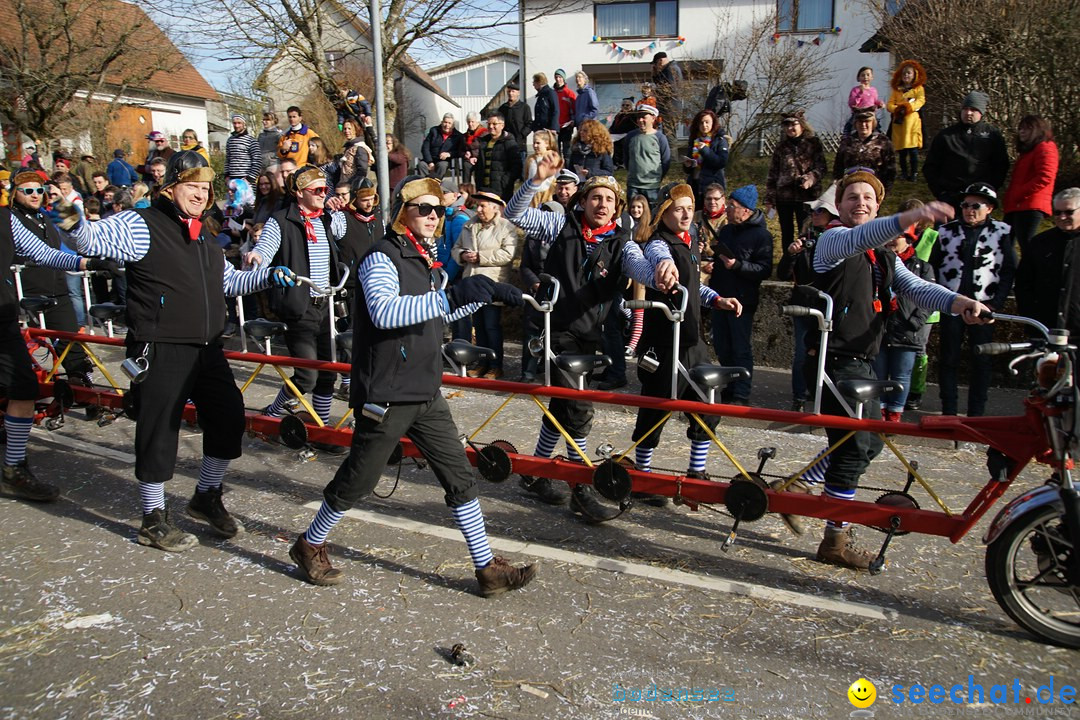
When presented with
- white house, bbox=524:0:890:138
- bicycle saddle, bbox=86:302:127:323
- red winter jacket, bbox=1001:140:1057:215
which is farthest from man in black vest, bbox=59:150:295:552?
white house, bbox=524:0:890:138

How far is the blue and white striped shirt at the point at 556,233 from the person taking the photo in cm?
500

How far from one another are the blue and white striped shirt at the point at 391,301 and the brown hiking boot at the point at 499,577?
1274 mm

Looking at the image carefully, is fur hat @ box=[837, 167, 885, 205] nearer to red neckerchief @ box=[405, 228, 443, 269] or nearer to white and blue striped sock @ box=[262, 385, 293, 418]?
red neckerchief @ box=[405, 228, 443, 269]

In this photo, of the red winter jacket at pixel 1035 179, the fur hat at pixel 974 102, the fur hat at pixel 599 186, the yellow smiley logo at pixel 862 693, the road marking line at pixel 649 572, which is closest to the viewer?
the yellow smiley logo at pixel 862 693

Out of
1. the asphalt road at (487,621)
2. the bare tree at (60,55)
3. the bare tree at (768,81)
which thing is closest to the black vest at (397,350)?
the asphalt road at (487,621)

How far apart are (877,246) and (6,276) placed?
17.8 ft

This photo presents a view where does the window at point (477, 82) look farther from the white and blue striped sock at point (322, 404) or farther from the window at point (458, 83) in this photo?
the white and blue striped sock at point (322, 404)

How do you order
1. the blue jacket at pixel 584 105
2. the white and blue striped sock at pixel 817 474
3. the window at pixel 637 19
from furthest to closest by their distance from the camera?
the window at pixel 637 19, the blue jacket at pixel 584 105, the white and blue striped sock at pixel 817 474

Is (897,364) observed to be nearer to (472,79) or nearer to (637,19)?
(637,19)

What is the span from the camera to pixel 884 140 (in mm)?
9555

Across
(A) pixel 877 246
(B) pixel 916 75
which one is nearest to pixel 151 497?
(A) pixel 877 246

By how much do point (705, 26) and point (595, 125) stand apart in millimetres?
18302

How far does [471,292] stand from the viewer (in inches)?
152

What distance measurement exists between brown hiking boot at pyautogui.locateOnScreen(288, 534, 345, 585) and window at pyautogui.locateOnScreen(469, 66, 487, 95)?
1660 inches
